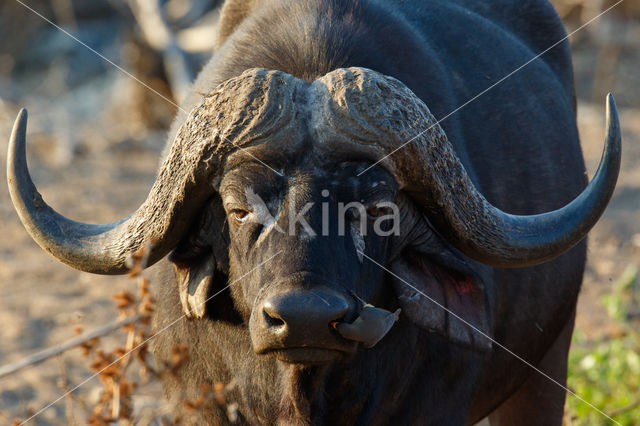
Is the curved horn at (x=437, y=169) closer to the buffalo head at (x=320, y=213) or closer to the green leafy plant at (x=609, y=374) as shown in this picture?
the buffalo head at (x=320, y=213)

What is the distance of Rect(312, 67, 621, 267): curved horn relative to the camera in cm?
283

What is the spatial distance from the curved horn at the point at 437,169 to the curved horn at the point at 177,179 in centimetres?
18

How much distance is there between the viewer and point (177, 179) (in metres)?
2.93

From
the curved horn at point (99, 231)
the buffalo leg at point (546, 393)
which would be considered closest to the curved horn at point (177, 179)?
the curved horn at point (99, 231)

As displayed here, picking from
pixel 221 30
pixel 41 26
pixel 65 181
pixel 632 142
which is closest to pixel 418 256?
pixel 221 30

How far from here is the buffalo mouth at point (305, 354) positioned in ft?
8.58

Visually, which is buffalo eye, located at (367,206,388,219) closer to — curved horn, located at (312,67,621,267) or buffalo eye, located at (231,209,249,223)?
curved horn, located at (312,67,621,267)

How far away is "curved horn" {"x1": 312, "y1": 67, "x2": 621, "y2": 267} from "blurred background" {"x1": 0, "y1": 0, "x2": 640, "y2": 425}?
1.02m

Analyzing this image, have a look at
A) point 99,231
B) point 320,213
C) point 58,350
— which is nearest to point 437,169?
point 320,213

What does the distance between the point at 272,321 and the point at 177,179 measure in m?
0.64

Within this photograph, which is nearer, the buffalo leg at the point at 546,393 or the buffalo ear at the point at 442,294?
the buffalo ear at the point at 442,294

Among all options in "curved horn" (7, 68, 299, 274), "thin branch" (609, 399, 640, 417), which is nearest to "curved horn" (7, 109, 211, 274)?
"curved horn" (7, 68, 299, 274)

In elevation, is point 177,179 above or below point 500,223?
above

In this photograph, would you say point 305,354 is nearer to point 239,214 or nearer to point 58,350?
point 239,214
